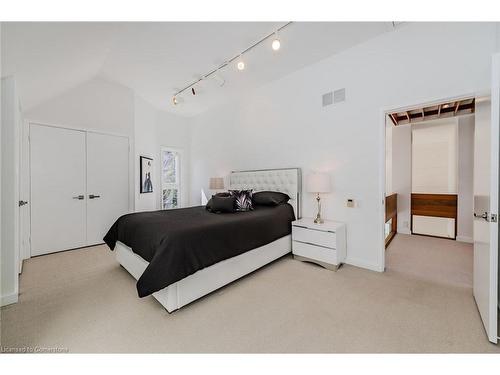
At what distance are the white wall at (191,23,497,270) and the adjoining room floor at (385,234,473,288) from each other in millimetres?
483

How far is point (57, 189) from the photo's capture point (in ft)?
11.0

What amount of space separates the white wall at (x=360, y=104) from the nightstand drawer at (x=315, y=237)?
17.7 inches

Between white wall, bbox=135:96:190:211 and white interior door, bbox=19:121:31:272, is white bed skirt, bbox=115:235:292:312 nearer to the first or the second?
white interior door, bbox=19:121:31:272

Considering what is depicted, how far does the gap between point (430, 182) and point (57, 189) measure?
688 cm

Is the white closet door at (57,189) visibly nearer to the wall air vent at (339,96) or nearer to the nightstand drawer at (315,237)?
the nightstand drawer at (315,237)

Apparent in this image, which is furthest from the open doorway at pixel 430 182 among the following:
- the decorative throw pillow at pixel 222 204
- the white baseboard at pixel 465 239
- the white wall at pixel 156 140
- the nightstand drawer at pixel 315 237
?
the white wall at pixel 156 140

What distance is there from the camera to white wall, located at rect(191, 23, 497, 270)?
218 cm

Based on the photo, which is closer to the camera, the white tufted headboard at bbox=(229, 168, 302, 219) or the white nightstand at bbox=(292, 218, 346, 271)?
the white nightstand at bbox=(292, 218, 346, 271)

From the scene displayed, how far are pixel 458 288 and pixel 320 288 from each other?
142 cm

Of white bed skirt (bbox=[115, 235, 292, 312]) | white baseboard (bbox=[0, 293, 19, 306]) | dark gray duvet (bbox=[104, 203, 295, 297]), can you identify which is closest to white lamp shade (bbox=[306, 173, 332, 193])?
dark gray duvet (bbox=[104, 203, 295, 297])

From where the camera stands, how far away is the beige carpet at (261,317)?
1445 millimetres

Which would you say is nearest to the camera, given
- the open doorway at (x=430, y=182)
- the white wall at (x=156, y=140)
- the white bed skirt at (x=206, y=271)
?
the white bed skirt at (x=206, y=271)
